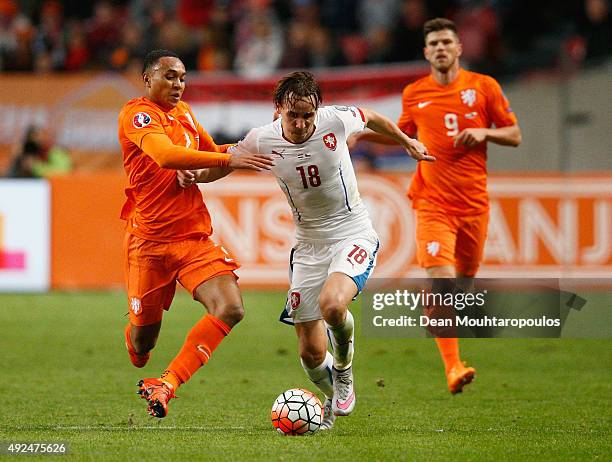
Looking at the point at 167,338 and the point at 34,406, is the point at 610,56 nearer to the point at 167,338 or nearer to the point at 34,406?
the point at 167,338

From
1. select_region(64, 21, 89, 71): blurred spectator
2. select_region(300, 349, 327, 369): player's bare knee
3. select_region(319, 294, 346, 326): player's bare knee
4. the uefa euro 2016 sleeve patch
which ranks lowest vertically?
select_region(300, 349, 327, 369): player's bare knee

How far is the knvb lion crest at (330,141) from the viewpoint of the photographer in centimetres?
725

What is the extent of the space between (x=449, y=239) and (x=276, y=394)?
5.91ft

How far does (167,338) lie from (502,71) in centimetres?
718

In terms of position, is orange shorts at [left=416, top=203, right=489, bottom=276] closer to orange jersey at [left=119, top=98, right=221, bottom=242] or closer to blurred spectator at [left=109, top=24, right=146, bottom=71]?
orange jersey at [left=119, top=98, right=221, bottom=242]

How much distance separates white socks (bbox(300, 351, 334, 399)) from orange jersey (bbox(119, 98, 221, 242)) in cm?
115

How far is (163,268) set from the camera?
25.5 ft

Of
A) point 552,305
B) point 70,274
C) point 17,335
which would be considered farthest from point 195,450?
point 70,274

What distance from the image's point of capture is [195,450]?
20.6 feet

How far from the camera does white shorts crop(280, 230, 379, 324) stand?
7332mm

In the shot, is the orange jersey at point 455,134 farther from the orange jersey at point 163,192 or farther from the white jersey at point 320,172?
the orange jersey at point 163,192

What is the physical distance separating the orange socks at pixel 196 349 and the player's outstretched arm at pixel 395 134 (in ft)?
5.45

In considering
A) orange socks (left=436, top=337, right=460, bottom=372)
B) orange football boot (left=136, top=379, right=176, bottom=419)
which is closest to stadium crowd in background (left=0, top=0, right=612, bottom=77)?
orange socks (left=436, top=337, right=460, bottom=372)

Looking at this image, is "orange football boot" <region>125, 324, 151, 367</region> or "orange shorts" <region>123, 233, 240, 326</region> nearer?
"orange shorts" <region>123, 233, 240, 326</region>
